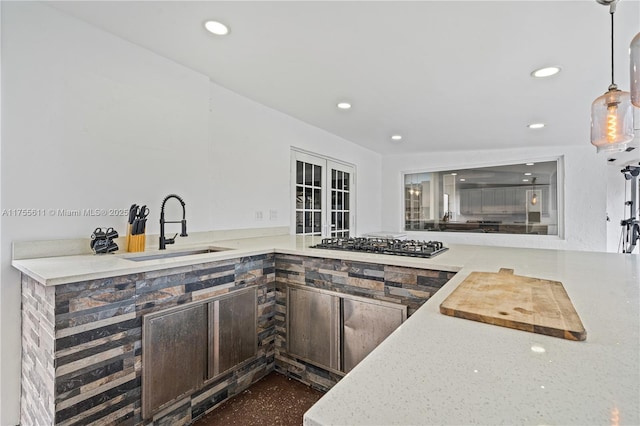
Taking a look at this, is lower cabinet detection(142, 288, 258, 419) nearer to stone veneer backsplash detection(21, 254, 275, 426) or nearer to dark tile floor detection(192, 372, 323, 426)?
stone veneer backsplash detection(21, 254, 275, 426)

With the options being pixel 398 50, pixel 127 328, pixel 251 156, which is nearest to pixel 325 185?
pixel 251 156

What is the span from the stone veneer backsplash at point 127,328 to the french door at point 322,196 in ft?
5.63

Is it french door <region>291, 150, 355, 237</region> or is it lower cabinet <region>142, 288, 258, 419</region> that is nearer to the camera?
lower cabinet <region>142, 288, 258, 419</region>

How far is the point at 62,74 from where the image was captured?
71.8 inches

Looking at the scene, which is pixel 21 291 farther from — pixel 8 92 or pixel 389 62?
pixel 389 62

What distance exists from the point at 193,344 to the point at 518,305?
1621mm

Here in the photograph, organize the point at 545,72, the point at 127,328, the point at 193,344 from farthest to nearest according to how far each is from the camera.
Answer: the point at 545,72 → the point at 193,344 → the point at 127,328

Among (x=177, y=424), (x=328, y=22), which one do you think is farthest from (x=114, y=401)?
(x=328, y=22)

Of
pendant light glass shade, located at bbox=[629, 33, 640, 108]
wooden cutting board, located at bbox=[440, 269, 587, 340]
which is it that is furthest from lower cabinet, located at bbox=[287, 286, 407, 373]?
pendant light glass shade, located at bbox=[629, 33, 640, 108]

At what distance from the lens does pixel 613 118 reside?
5.08 feet

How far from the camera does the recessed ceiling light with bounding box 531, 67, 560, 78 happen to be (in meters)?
2.25

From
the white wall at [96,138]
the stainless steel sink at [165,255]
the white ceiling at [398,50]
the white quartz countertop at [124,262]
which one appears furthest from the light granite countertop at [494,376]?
the white wall at [96,138]

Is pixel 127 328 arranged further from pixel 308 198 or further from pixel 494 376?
pixel 308 198

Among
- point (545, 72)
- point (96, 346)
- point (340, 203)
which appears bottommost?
point (96, 346)
